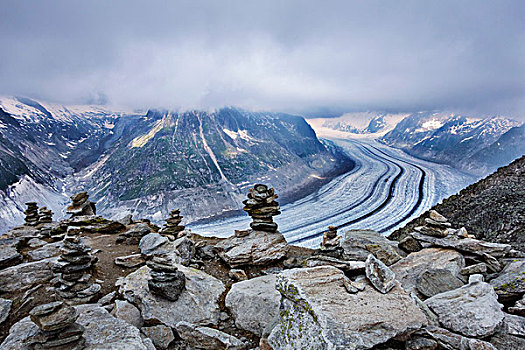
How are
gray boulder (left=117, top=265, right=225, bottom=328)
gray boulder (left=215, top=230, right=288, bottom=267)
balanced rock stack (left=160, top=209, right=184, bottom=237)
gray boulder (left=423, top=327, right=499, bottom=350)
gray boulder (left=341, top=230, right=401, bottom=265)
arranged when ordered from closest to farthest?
gray boulder (left=423, top=327, right=499, bottom=350)
gray boulder (left=117, top=265, right=225, bottom=328)
gray boulder (left=341, top=230, right=401, bottom=265)
gray boulder (left=215, top=230, right=288, bottom=267)
balanced rock stack (left=160, top=209, right=184, bottom=237)

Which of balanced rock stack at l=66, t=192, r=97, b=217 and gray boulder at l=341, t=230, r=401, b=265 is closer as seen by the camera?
gray boulder at l=341, t=230, r=401, b=265

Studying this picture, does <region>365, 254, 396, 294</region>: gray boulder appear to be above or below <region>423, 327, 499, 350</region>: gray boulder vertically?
above

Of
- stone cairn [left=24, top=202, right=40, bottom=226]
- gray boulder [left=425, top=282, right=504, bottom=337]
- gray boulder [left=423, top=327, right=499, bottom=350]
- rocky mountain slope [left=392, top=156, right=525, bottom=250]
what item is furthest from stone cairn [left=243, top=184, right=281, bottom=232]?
stone cairn [left=24, top=202, right=40, bottom=226]

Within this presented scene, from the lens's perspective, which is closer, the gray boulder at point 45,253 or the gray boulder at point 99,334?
the gray boulder at point 99,334

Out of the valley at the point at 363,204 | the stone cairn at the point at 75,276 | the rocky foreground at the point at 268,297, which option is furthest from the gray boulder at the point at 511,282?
the valley at the point at 363,204

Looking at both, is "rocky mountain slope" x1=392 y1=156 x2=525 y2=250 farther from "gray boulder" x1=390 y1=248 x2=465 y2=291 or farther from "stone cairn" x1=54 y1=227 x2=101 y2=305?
"stone cairn" x1=54 y1=227 x2=101 y2=305

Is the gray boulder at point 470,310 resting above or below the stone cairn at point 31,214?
below

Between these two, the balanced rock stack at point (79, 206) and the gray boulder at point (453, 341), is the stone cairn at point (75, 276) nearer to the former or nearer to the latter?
the gray boulder at point (453, 341)
